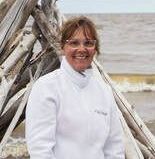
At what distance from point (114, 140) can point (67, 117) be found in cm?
39

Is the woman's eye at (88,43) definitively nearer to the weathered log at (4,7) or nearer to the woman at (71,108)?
the woman at (71,108)

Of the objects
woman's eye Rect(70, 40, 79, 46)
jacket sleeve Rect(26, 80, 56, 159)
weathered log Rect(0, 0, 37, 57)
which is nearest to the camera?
jacket sleeve Rect(26, 80, 56, 159)

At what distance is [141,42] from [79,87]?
41956 millimetres

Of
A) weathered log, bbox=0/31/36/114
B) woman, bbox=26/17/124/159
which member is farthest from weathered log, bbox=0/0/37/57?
woman, bbox=26/17/124/159

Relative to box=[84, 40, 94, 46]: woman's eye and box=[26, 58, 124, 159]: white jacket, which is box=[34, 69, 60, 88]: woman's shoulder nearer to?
box=[26, 58, 124, 159]: white jacket

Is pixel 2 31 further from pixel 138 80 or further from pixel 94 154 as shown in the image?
pixel 138 80

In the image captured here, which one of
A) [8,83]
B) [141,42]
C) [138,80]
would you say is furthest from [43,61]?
[141,42]

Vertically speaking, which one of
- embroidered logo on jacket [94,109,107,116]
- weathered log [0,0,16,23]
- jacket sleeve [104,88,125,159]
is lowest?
weathered log [0,0,16,23]

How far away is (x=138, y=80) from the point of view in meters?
24.6

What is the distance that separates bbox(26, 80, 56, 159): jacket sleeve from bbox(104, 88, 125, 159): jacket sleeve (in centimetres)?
39

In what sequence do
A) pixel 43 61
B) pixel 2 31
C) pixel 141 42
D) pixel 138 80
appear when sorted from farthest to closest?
1. pixel 141 42
2. pixel 138 80
3. pixel 43 61
4. pixel 2 31

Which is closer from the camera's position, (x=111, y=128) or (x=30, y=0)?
(x=111, y=128)

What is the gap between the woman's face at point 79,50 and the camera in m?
3.44

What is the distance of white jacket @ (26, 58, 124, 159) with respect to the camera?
3.35 metres
